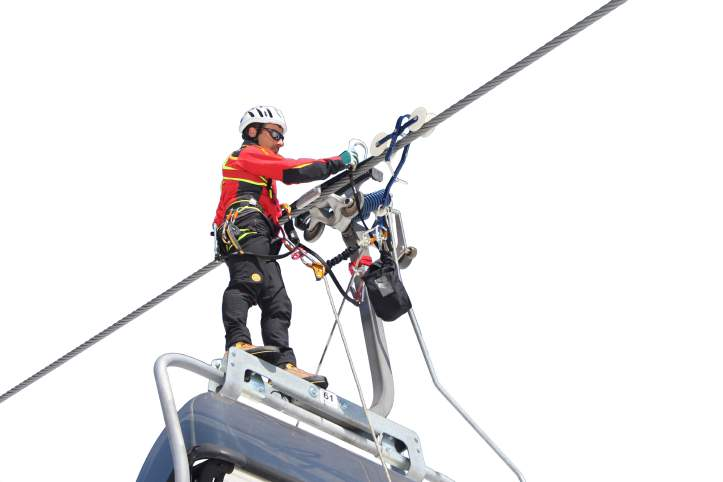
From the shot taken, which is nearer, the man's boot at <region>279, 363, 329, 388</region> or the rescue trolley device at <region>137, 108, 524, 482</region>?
the rescue trolley device at <region>137, 108, 524, 482</region>

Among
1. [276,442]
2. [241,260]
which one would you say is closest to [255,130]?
[241,260]

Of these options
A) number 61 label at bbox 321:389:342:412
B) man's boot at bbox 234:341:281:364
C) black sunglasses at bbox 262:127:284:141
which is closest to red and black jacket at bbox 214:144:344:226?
black sunglasses at bbox 262:127:284:141

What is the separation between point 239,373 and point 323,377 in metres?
0.64

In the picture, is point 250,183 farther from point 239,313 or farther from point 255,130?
point 239,313

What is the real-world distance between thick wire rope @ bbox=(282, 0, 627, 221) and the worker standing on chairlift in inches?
4.4

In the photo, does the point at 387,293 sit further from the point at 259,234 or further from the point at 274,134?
the point at 274,134

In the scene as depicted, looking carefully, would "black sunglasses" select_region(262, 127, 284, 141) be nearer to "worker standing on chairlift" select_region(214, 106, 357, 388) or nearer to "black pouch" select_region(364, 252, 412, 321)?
"worker standing on chairlift" select_region(214, 106, 357, 388)

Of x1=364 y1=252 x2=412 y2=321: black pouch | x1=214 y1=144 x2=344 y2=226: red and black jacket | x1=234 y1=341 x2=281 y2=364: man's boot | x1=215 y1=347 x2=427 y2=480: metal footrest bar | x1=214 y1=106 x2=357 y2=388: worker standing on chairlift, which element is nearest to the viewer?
x1=215 y1=347 x2=427 y2=480: metal footrest bar

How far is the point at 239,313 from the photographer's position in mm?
6309

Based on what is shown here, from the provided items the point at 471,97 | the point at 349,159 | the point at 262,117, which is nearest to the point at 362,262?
the point at 349,159

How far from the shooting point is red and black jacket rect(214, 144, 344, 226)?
21.9ft

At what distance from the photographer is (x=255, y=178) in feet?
22.5

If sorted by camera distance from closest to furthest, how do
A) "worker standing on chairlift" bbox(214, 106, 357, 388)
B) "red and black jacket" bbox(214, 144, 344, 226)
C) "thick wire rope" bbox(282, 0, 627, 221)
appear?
"thick wire rope" bbox(282, 0, 627, 221) → "worker standing on chairlift" bbox(214, 106, 357, 388) → "red and black jacket" bbox(214, 144, 344, 226)

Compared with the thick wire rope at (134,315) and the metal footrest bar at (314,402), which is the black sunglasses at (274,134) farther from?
the metal footrest bar at (314,402)
